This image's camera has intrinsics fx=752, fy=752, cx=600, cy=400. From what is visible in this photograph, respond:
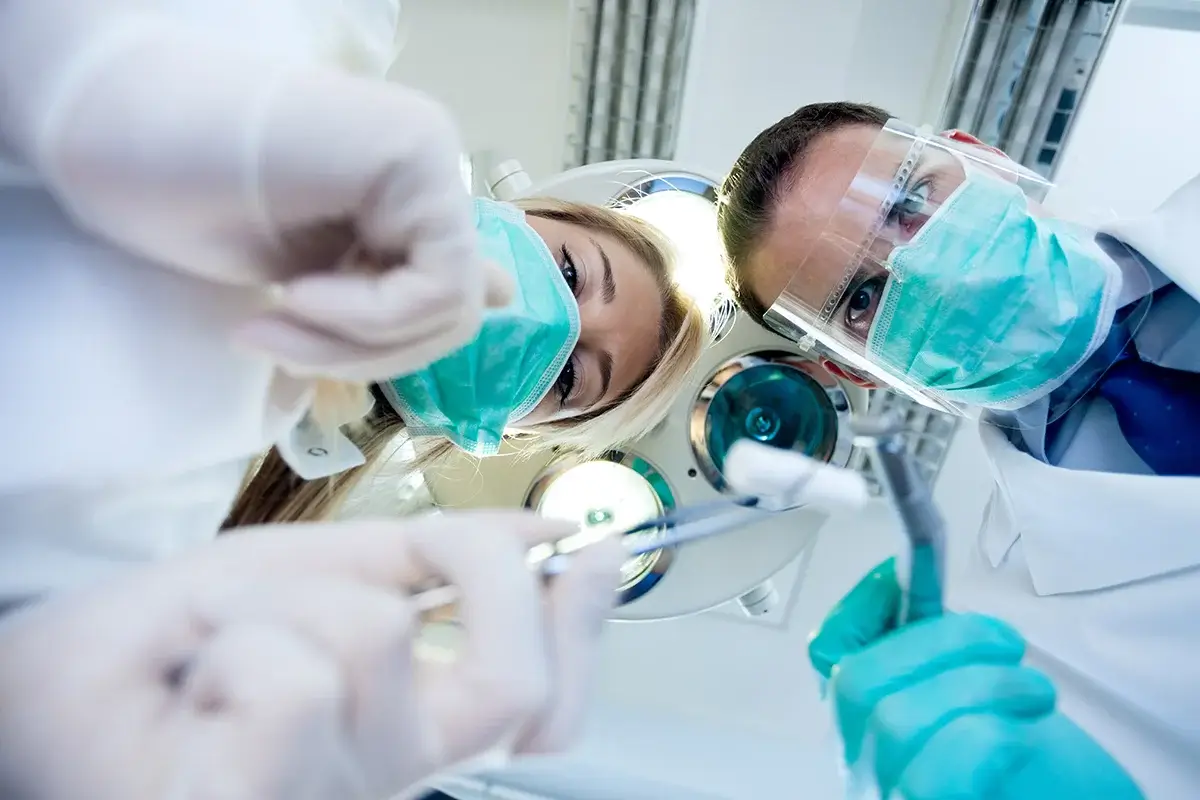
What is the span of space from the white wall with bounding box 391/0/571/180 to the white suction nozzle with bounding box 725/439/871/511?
109 centimetres

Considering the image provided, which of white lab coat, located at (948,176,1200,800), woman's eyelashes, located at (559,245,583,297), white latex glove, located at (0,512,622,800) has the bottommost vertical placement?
white lab coat, located at (948,176,1200,800)

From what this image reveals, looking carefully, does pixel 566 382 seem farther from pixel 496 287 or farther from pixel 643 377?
pixel 496 287

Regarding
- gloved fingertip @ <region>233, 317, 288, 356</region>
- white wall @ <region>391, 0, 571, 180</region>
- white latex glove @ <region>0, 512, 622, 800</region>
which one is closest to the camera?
white latex glove @ <region>0, 512, 622, 800</region>

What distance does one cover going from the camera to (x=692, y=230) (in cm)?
128

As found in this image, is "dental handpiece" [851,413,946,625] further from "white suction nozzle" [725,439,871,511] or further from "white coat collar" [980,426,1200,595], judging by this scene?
"white coat collar" [980,426,1200,595]

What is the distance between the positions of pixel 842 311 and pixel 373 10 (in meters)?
0.69

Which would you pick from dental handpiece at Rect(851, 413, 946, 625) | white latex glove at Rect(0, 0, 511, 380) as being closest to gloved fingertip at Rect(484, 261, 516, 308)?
white latex glove at Rect(0, 0, 511, 380)

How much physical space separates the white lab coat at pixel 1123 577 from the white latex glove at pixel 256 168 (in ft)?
2.55

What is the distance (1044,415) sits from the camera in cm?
98

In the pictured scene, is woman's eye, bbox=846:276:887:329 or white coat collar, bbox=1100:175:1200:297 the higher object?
white coat collar, bbox=1100:175:1200:297

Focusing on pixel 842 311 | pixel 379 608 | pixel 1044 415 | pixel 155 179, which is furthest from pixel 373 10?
pixel 1044 415

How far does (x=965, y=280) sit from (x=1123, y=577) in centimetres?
38

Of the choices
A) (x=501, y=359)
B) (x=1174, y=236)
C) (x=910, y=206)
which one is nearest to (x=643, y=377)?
(x=501, y=359)

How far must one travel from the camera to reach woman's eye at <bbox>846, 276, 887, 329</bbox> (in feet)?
3.29
